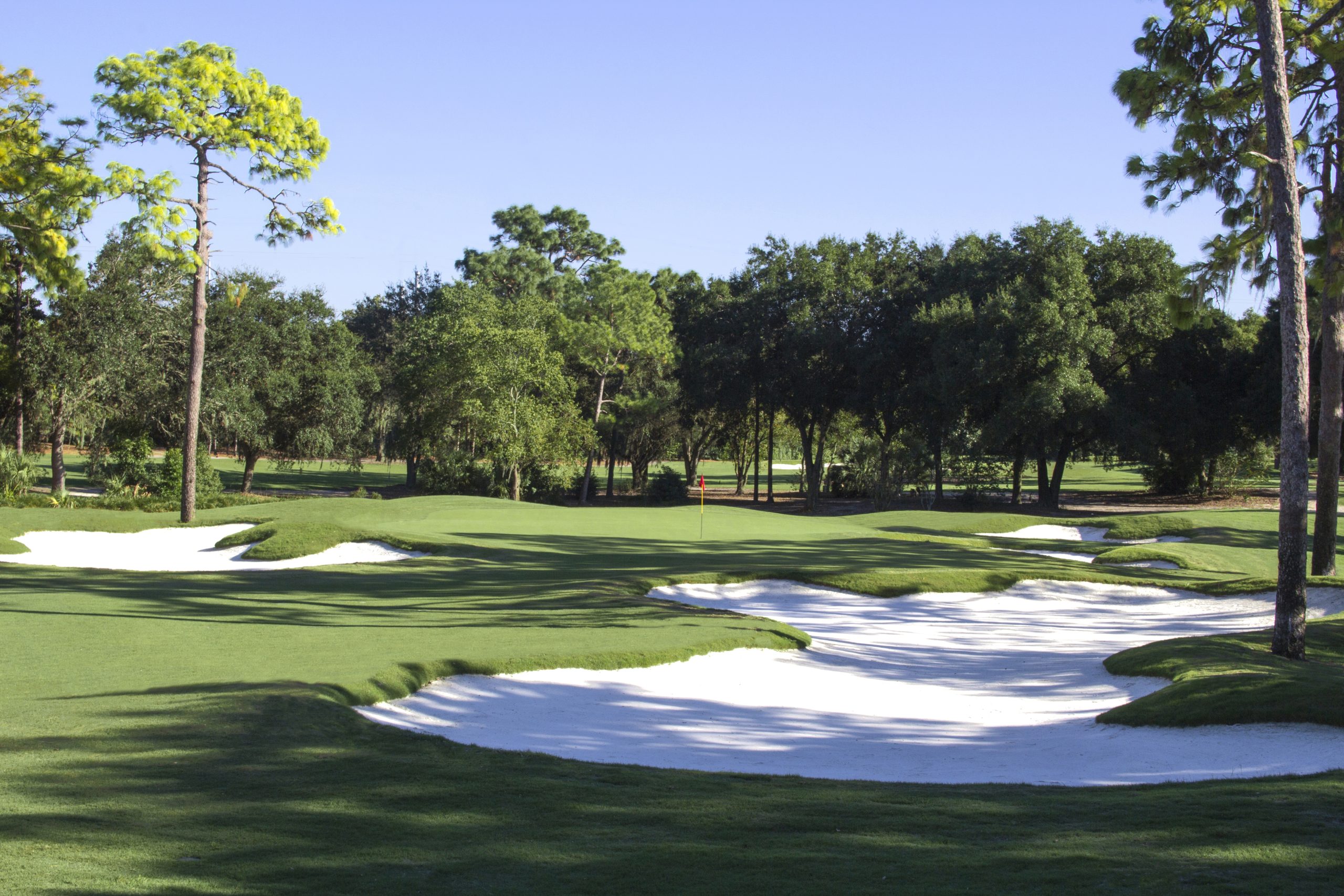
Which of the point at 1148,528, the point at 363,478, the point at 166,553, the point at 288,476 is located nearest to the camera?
the point at 166,553

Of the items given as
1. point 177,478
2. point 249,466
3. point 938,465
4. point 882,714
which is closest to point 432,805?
point 882,714

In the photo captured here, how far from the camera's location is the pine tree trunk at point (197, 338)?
24.7 m

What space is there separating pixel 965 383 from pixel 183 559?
2984cm

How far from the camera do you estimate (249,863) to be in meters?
4.84

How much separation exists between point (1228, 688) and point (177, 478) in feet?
121

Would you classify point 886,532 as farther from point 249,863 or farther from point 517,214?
point 517,214

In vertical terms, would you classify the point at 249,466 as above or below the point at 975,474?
below

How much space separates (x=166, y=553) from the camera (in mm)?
22562

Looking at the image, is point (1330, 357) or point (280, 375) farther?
point (280, 375)

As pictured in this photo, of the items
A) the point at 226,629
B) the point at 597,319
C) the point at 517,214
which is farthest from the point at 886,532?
the point at 517,214

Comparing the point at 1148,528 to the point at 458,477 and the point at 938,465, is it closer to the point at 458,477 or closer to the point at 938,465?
the point at 938,465

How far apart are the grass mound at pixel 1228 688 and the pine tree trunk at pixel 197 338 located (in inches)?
858

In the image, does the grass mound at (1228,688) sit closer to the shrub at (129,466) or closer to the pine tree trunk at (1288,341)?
the pine tree trunk at (1288,341)

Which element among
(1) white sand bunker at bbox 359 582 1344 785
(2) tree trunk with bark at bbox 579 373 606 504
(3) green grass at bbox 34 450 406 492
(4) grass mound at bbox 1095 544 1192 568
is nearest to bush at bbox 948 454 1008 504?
(2) tree trunk with bark at bbox 579 373 606 504
